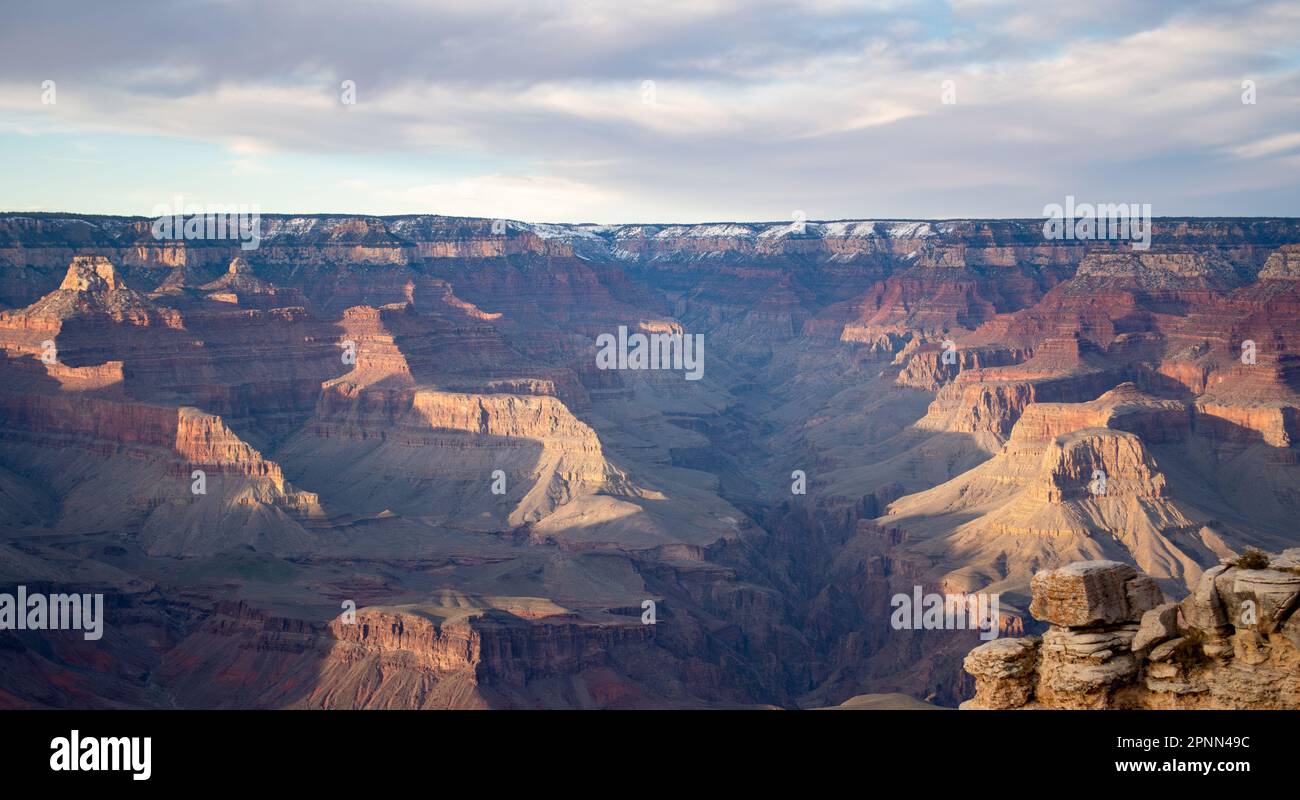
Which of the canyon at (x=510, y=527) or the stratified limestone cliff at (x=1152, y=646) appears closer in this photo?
the stratified limestone cliff at (x=1152, y=646)

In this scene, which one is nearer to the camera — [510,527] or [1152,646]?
[1152,646]

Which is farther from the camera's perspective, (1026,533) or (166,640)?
(1026,533)

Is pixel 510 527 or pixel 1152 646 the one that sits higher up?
pixel 1152 646

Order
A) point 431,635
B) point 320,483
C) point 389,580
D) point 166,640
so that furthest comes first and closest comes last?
point 320,483 < point 389,580 < point 166,640 < point 431,635

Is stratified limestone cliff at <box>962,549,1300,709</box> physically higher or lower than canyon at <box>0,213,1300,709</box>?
higher

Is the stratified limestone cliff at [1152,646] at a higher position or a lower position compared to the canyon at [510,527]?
higher

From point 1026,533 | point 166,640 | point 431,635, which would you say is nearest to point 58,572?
point 166,640
